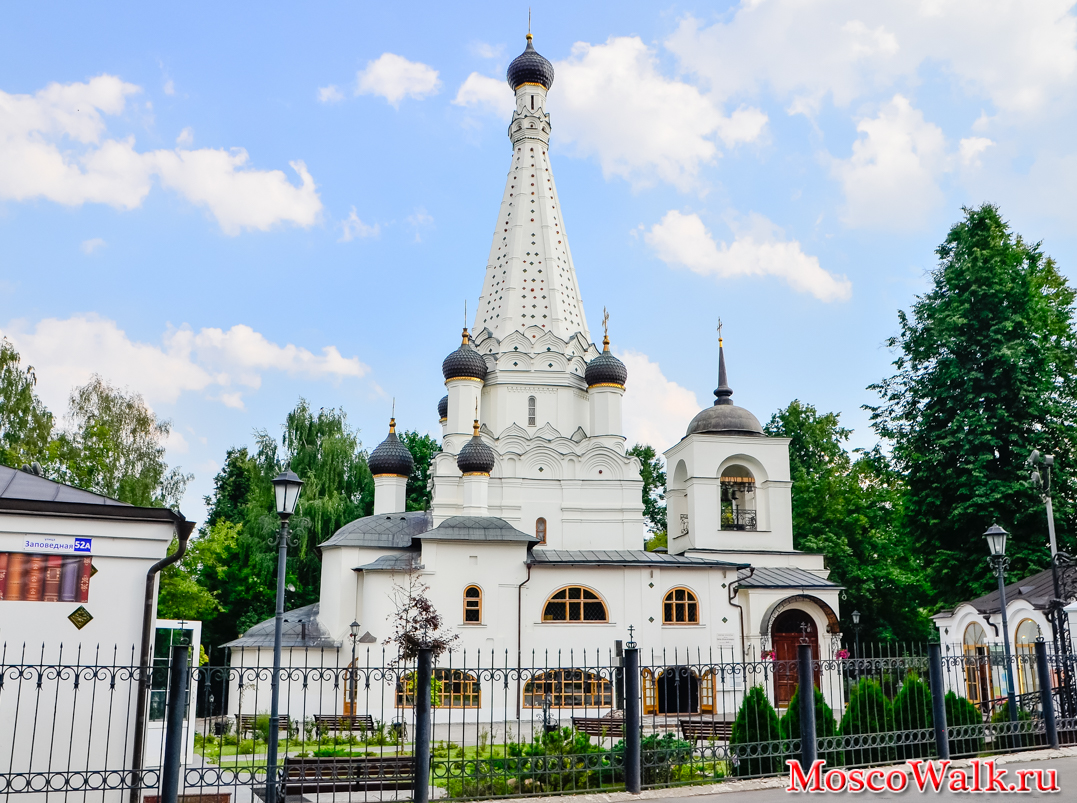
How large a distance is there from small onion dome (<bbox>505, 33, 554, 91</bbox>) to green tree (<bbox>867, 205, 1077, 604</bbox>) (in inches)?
595

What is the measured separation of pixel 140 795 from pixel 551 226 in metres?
24.2

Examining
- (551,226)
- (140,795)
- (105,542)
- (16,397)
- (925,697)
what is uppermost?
(551,226)

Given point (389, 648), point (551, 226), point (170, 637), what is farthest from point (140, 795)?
point (551, 226)

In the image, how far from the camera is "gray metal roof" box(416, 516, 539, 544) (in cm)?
2280

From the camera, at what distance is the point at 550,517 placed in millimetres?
26406

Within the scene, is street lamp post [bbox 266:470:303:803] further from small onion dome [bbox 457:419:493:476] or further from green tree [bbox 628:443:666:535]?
green tree [bbox 628:443:666:535]

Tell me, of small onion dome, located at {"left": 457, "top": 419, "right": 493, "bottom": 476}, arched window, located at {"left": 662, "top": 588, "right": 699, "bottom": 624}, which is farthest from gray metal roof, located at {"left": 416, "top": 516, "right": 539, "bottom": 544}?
arched window, located at {"left": 662, "top": 588, "right": 699, "bottom": 624}

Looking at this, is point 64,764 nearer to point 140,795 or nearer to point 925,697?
point 140,795

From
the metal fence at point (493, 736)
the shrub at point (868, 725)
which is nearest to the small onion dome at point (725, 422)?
the metal fence at point (493, 736)

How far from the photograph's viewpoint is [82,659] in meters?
8.96

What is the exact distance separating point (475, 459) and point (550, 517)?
2.99 meters

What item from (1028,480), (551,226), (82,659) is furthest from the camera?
(551,226)

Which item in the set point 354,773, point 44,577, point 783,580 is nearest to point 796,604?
point 783,580

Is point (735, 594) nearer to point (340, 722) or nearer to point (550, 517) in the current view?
point (550, 517)
